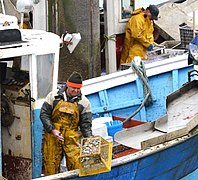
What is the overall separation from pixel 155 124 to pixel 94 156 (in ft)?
5.60

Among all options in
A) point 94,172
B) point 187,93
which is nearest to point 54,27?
point 187,93

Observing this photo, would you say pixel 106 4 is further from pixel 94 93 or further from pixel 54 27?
pixel 94 93

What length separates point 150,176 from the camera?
657 centimetres

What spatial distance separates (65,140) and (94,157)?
1.04m

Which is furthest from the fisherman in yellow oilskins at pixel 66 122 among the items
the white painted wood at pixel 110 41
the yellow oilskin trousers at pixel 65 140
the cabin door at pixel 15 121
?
the white painted wood at pixel 110 41

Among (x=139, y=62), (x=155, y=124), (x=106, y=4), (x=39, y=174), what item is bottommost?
(x=39, y=174)

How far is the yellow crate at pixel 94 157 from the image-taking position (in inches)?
220

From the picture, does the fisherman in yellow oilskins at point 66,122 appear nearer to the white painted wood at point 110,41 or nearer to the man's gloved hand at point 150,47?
the white painted wood at point 110,41

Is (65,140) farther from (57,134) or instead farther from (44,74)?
(44,74)

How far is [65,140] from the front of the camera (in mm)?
6570

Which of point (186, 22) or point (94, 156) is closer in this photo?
point (94, 156)

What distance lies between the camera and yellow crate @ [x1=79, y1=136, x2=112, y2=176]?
5.59 meters

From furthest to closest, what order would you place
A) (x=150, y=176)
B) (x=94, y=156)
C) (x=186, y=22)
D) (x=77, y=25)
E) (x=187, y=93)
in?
(x=186, y=22), (x=77, y=25), (x=187, y=93), (x=150, y=176), (x=94, y=156)

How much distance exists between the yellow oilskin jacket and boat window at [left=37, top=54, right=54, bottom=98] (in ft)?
11.5
